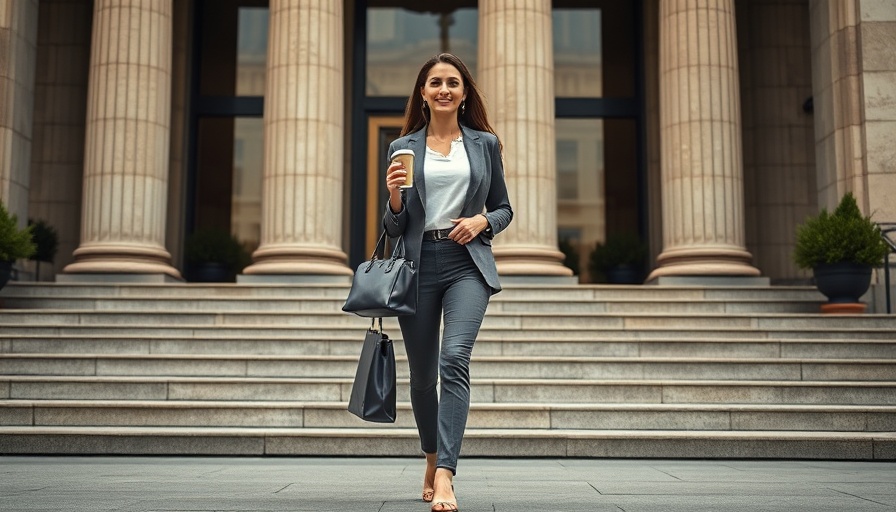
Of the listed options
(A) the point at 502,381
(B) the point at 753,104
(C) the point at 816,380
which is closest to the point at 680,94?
(B) the point at 753,104

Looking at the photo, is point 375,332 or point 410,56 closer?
point 375,332

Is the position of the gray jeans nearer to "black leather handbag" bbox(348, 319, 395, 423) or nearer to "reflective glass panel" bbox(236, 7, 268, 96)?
"black leather handbag" bbox(348, 319, 395, 423)

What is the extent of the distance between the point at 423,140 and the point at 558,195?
660 inches

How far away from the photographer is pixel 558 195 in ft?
71.3

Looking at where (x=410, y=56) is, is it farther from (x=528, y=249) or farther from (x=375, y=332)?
(x=375, y=332)

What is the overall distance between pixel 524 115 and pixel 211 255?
7.16 m

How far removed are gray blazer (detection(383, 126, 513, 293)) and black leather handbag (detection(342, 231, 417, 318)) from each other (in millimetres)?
135

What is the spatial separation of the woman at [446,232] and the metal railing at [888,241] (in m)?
10.2

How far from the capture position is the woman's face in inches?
200

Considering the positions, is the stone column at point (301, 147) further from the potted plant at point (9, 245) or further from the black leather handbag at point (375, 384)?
the black leather handbag at point (375, 384)

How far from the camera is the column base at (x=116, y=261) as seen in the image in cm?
1541

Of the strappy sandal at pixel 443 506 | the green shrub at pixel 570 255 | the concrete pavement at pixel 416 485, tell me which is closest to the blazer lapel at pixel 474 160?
the strappy sandal at pixel 443 506

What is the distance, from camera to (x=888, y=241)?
45.7 ft

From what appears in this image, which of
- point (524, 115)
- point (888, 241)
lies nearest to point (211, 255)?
point (524, 115)
